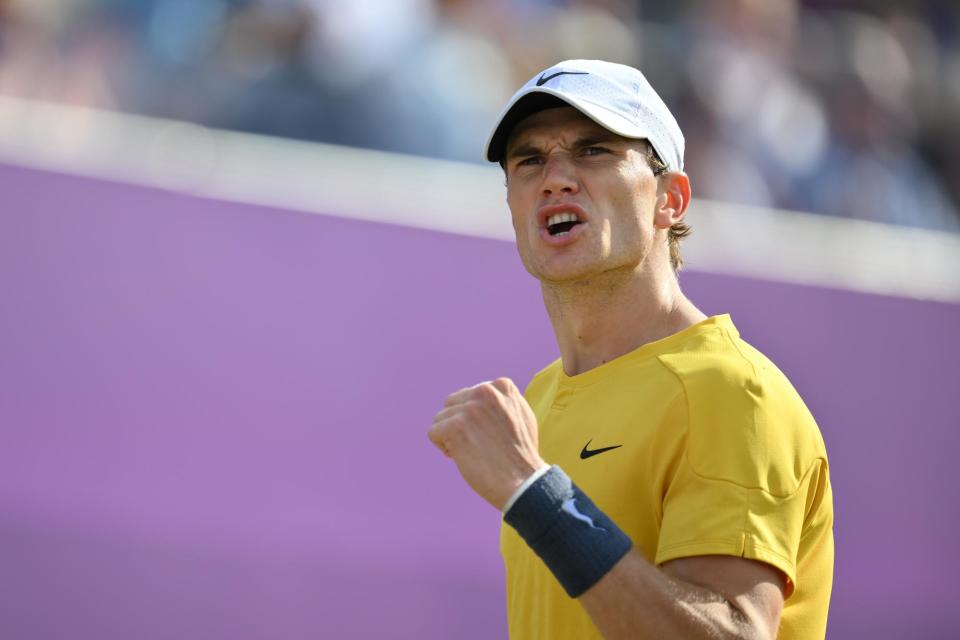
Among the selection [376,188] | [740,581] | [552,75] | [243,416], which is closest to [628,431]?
[740,581]

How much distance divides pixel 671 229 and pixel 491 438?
754 millimetres

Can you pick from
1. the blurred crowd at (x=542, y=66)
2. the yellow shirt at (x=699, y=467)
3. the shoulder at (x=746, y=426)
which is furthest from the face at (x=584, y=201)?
the blurred crowd at (x=542, y=66)

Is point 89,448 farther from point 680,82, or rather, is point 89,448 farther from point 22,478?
point 680,82

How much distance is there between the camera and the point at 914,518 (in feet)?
16.4

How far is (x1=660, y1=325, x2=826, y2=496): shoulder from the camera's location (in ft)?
5.77

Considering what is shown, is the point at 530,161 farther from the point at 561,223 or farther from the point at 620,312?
the point at 620,312

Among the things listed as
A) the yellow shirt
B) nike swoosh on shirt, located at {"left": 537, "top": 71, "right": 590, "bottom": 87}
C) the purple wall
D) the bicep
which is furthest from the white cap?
the purple wall

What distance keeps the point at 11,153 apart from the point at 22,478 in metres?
1.08

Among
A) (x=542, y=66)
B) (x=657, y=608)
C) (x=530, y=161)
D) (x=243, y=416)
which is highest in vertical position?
(x=542, y=66)

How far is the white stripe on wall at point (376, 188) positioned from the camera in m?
4.45

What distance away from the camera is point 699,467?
1.77m

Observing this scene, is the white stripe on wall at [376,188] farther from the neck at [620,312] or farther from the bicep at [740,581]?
the bicep at [740,581]

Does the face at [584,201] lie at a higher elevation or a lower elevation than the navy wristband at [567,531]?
higher

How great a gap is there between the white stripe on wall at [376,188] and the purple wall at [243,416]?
62 mm
